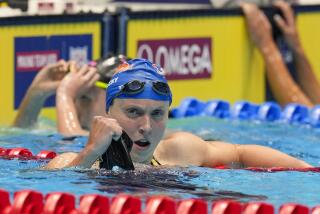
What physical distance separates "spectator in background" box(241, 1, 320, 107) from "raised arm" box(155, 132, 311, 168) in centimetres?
383

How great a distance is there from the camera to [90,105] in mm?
7570

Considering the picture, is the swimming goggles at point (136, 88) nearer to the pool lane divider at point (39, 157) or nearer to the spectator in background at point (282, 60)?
the pool lane divider at point (39, 157)

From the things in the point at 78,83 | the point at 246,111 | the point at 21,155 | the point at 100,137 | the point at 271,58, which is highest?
the point at 100,137

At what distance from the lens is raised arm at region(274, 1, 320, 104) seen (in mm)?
10094

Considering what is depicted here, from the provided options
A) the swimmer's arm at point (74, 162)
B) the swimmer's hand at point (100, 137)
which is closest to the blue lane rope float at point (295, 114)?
the swimmer's arm at point (74, 162)

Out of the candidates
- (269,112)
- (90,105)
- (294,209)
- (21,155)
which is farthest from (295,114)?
(294,209)

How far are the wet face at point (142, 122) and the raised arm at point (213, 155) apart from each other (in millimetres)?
436

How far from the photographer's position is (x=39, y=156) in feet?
20.3

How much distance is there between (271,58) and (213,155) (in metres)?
4.10

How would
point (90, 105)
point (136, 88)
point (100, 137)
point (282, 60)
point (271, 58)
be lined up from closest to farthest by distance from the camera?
point (100, 137)
point (136, 88)
point (90, 105)
point (271, 58)
point (282, 60)

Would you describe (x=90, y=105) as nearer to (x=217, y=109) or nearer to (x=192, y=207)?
(x=217, y=109)

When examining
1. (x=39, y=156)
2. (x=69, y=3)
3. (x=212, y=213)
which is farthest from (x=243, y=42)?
(x=212, y=213)

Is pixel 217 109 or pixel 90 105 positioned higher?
pixel 90 105

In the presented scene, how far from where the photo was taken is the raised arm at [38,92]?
7781 millimetres
